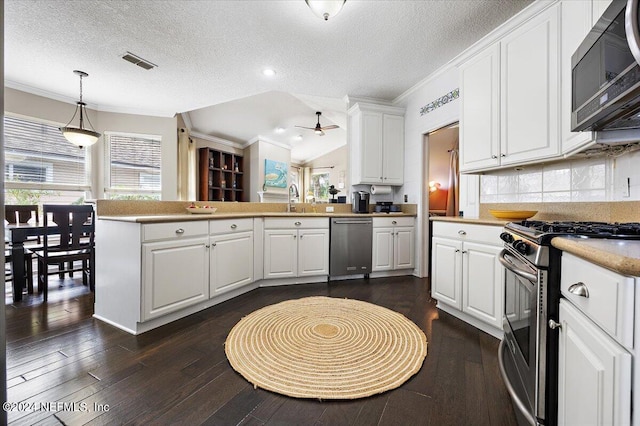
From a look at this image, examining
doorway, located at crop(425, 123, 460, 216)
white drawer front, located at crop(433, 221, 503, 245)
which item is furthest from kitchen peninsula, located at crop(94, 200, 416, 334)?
doorway, located at crop(425, 123, 460, 216)

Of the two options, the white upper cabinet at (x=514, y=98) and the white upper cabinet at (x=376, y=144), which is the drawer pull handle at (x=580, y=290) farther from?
the white upper cabinet at (x=376, y=144)

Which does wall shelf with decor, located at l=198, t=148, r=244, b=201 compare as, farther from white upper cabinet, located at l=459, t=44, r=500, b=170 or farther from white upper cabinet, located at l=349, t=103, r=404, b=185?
white upper cabinet, located at l=459, t=44, r=500, b=170

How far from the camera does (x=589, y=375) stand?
27.6 inches

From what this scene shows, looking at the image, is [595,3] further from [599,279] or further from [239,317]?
[239,317]

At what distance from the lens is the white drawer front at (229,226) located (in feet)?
8.10

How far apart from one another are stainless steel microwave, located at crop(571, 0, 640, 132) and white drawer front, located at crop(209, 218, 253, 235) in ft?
8.48

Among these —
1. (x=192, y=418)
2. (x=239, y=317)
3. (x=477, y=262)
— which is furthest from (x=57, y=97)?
(x=477, y=262)

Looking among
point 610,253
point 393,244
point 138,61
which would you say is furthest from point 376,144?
point 610,253

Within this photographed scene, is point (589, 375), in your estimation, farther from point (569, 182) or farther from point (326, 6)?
point (326, 6)

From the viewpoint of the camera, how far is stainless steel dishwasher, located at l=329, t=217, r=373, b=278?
11.0 ft

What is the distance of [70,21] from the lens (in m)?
2.40

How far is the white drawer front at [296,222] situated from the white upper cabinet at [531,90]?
194 centimetres

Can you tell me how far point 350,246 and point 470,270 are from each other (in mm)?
1561

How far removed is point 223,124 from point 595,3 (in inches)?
227
